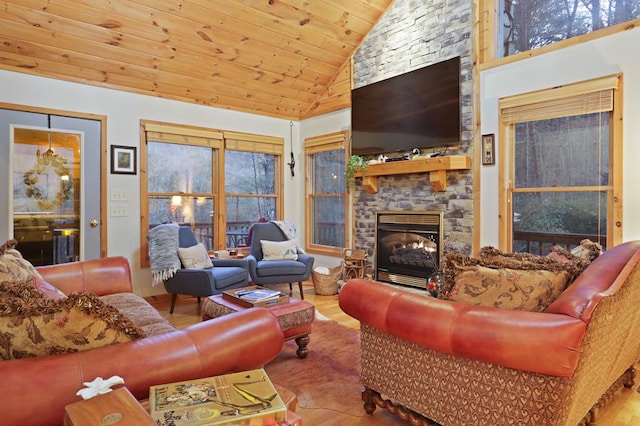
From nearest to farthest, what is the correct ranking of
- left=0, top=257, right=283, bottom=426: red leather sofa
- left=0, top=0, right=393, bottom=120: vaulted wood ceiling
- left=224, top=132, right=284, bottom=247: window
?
left=0, top=257, right=283, bottom=426: red leather sofa
left=0, top=0, right=393, bottom=120: vaulted wood ceiling
left=224, top=132, right=284, bottom=247: window

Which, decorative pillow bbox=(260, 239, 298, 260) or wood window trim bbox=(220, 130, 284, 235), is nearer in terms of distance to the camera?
decorative pillow bbox=(260, 239, 298, 260)

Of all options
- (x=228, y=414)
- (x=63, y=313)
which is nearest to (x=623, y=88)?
(x=228, y=414)

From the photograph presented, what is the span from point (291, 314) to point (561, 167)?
9.11ft

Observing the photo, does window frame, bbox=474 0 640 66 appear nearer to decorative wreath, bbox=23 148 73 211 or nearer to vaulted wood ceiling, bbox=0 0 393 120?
vaulted wood ceiling, bbox=0 0 393 120

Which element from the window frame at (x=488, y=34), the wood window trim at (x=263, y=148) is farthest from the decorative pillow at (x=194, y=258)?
the window frame at (x=488, y=34)

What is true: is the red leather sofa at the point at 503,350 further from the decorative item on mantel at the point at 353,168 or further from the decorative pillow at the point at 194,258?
the decorative item on mantel at the point at 353,168

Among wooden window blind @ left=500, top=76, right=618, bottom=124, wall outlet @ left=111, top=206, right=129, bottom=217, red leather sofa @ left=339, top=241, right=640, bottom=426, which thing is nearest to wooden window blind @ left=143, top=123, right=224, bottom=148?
wall outlet @ left=111, top=206, right=129, bottom=217

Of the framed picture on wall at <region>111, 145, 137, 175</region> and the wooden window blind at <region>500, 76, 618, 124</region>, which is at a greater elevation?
the wooden window blind at <region>500, 76, 618, 124</region>

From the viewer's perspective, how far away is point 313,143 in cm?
591

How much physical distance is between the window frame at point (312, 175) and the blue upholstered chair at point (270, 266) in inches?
34.3

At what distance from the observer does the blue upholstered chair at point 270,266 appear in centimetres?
448

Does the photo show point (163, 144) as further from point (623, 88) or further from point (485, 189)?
point (623, 88)

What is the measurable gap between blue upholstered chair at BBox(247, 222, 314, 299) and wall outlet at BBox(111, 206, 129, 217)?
4.86ft

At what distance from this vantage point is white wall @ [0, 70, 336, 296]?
3969 millimetres
